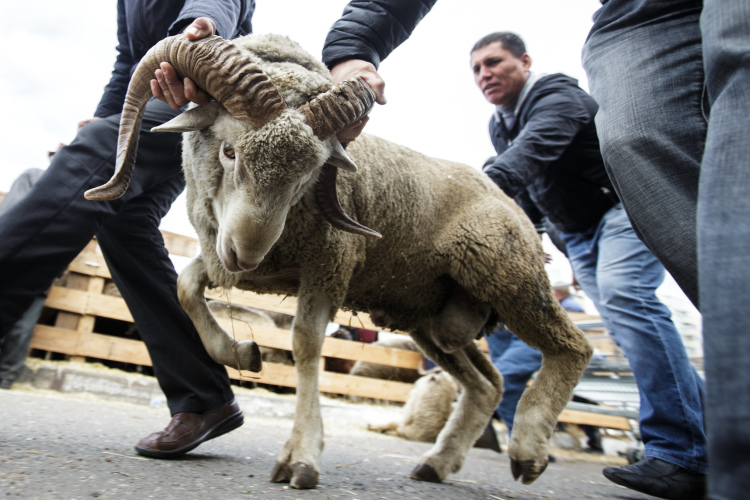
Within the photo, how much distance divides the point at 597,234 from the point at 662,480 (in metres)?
1.52

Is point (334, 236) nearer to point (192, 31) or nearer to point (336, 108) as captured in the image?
point (336, 108)

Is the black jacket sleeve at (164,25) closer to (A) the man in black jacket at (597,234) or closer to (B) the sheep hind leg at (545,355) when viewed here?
(A) the man in black jacket at (597,234)

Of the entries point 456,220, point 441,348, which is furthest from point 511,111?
point 441,348

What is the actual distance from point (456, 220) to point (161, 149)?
5.15 feet

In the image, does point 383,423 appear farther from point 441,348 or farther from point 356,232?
point 356,232

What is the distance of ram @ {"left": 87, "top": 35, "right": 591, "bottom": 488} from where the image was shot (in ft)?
6.19

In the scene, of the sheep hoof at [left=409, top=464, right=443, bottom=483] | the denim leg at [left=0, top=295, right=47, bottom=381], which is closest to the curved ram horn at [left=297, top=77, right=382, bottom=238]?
the sheep hoof at [left=409, top=464, right=443, bottom=483]

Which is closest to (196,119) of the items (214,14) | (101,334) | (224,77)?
(224,77)

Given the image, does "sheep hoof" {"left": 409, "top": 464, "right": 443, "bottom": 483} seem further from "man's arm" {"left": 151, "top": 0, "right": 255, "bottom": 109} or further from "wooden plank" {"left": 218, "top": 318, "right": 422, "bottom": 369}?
"wooden plank" {"left": 218, "top": 318, "right": 422, "bottom": 369}

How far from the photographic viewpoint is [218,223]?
218cm

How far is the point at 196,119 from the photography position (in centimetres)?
204

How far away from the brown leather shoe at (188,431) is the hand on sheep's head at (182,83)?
1384 millimetres

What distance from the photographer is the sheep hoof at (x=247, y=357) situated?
2.24m

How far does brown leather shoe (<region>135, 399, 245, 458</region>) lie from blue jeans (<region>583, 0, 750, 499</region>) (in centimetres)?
195
